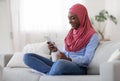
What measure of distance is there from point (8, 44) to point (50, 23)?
0.80 metres

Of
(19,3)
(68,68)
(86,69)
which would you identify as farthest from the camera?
(19,3)

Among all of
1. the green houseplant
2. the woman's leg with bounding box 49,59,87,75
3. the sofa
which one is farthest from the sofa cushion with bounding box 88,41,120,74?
the green houseplant

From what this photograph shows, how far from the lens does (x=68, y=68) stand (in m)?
2.50

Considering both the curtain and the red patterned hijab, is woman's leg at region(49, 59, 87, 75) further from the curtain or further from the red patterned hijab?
the curtain

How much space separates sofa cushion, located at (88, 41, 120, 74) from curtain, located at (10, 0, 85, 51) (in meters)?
2.02

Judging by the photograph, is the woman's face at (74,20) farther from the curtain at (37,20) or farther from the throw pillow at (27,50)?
the curtain at (37,20)

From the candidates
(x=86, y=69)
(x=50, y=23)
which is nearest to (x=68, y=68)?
(x=86, y=69)

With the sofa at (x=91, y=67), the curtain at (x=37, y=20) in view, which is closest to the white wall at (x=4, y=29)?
the curtain at (x=37, y=20)

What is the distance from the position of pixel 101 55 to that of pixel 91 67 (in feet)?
0.51

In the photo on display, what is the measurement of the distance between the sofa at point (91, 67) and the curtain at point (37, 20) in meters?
1.10

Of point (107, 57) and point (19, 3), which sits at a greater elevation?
point (19, 3)

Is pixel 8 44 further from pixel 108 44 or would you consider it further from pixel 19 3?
pixel 108 44

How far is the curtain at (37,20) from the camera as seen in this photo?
458 centimetres

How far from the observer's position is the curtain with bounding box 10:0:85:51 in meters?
4.58
